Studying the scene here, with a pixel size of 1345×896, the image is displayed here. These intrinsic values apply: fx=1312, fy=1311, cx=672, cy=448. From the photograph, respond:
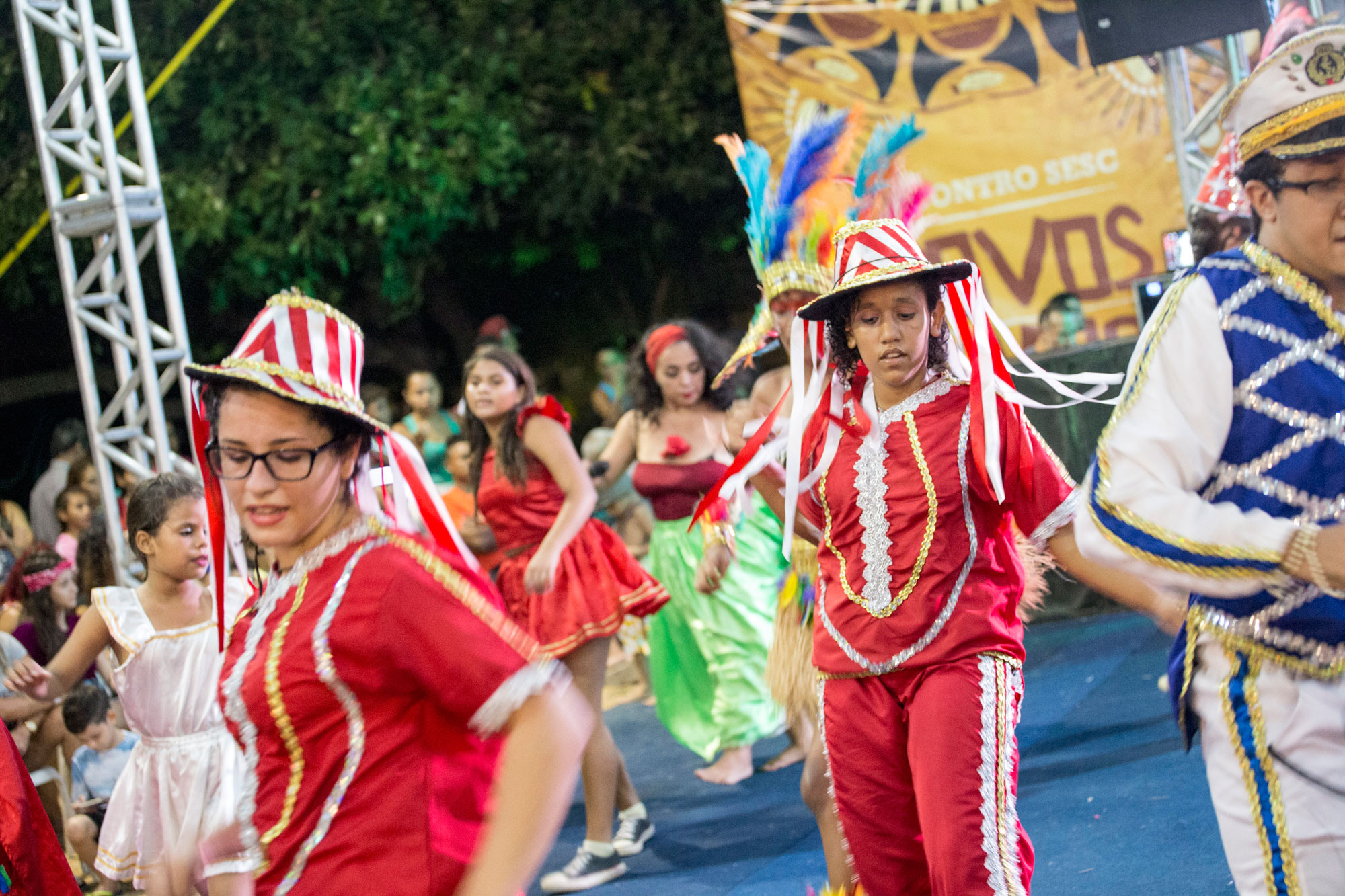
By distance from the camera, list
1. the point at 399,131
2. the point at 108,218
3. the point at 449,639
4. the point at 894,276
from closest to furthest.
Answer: the point at 449,639 → the point at 894,276 → the point at 108,218 → the point at 399,131

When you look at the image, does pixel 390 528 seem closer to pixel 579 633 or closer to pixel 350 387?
pixel 350 387

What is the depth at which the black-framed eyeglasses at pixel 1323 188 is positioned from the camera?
1.89 m

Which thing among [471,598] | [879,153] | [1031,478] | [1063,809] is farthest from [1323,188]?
[1063,809]

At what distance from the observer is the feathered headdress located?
379 cm

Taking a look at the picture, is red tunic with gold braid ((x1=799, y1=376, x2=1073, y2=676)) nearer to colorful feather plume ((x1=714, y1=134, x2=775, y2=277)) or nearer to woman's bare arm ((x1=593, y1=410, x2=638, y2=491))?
colorful feather plume ((x1=714, y1=134, x2=775, y2=277))

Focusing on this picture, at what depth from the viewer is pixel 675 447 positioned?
5.94m

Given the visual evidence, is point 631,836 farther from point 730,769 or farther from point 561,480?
point 561,480

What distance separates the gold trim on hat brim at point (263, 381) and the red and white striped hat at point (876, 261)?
1466mm

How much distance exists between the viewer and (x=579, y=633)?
4.95 metres

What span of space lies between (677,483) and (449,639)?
4221 mm

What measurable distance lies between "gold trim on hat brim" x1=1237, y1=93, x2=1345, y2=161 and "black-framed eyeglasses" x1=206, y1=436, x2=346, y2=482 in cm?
149

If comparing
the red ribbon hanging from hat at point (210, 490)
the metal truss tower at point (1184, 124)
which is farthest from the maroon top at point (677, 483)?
the red ribbon hanging from hat at point (210, 490)

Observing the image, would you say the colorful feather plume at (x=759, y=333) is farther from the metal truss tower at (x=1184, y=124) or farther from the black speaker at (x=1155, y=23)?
the metal truss tower at (x=1184, y=124)

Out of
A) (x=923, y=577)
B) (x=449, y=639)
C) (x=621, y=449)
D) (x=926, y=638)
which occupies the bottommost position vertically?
(x=926, y=638)
